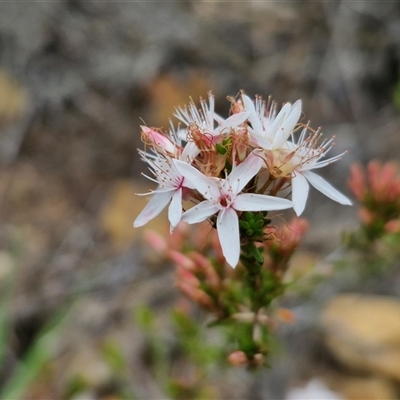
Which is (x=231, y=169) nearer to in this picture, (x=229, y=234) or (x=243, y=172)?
(x=243, y=172)

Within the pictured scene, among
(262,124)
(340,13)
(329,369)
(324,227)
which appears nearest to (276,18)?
(340,13)

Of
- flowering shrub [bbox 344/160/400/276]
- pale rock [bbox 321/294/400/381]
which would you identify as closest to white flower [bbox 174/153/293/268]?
flowering shrub [bbox 344/160/400/276]

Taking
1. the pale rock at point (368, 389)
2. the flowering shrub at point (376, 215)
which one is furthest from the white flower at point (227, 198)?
the pale rock at point (368, 389)

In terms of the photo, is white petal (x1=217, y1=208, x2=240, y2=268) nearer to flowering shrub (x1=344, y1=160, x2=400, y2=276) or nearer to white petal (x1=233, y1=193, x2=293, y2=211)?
white petal (x1=233, y1=193, x2=293, y2=211)

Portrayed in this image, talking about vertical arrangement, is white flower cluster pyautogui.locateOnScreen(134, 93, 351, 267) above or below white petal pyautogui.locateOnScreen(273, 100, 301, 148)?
below

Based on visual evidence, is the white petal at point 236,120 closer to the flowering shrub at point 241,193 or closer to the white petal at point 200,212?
the flowering shrub at point 241,193

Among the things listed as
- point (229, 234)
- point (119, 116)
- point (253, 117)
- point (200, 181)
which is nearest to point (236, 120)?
point (253, 117)
